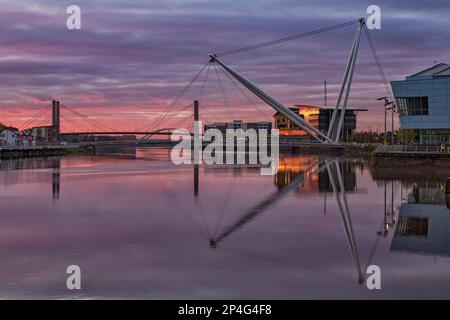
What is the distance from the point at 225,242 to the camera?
1608 cm

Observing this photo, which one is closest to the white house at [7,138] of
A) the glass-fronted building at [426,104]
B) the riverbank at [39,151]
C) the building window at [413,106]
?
the riverbank at [39,151]

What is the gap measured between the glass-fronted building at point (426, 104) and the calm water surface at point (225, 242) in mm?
28774

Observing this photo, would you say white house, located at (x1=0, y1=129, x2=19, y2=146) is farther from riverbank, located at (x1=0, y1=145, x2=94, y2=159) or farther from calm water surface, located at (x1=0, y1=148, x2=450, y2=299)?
calm water surface, located at (x1=0, y1=148, x2=450, y2=299)

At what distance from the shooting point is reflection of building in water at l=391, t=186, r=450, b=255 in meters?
15.5

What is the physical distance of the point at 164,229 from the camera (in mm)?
18469

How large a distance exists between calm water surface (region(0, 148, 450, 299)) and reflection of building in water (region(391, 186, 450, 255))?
0.04 metres

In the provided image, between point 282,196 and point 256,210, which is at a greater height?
point 282,196

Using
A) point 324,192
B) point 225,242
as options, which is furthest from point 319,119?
point 225,242

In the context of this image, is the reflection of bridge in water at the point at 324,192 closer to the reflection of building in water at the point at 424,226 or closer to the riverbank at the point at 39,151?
the reflection of building in water at the point at 424,226

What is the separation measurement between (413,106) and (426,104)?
1250mm

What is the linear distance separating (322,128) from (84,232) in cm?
13533

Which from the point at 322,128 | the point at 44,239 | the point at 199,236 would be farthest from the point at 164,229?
the point at 322,128

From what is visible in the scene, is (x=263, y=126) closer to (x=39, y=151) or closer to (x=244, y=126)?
(x=244, y=126)
